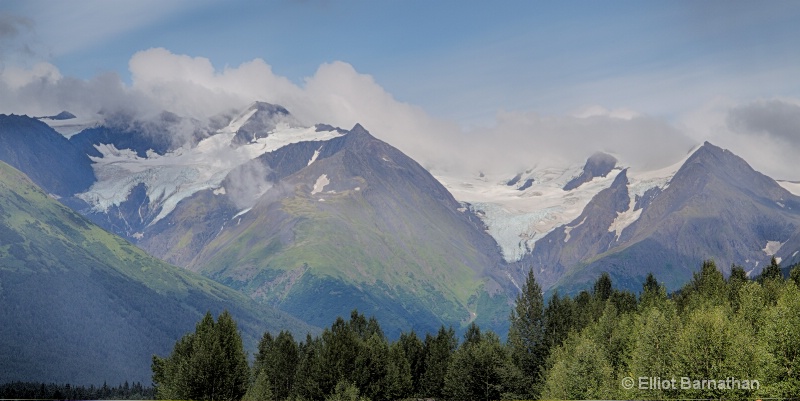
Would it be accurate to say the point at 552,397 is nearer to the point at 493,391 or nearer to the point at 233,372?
the point at 493,391

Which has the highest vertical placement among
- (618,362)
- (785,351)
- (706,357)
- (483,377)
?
(785,351)

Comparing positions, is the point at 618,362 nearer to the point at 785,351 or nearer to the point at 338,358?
the point at 338,358

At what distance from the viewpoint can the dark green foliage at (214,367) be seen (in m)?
162

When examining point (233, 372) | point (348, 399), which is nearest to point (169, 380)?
point (233, 372)

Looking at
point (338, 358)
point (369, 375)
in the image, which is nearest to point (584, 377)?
point (369, 375)

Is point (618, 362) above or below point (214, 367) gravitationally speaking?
above

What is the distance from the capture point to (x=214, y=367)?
536ft

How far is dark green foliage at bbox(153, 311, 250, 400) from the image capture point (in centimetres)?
16188

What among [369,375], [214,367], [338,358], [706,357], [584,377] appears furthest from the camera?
[369,375]

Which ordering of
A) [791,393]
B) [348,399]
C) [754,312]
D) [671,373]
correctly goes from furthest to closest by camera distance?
[348,399]
[754,312]
[671,373]
[791,393]

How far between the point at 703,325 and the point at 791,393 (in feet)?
61.0

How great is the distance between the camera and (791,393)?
4245 inches

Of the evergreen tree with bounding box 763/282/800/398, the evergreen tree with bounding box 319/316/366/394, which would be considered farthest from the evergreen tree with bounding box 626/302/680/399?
the evergreen tree with bounding box 319/316/366/394

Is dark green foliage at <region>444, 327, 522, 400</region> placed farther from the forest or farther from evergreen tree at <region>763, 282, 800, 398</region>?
evergreen tree at <region>763, 282, 800, 398</region>
